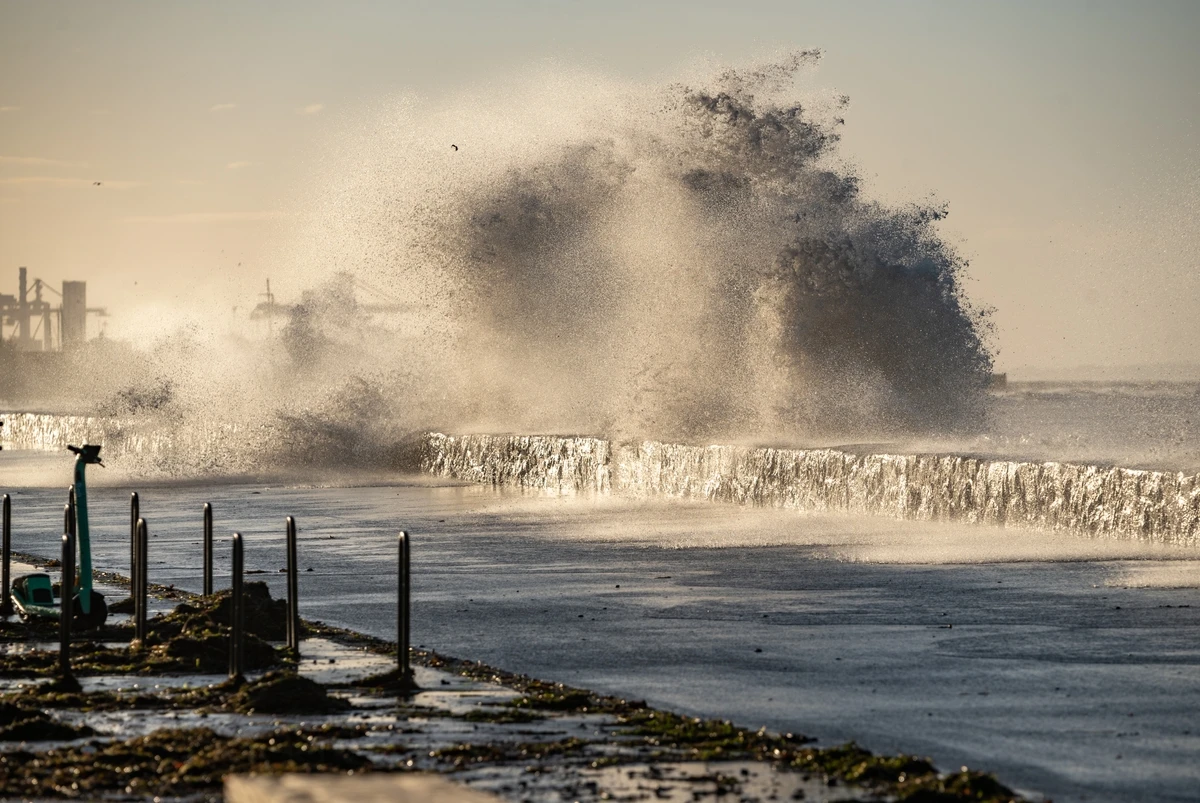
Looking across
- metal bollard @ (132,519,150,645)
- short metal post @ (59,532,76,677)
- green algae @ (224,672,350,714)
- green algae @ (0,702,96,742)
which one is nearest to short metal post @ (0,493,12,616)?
metal bollard @ (132,519,150,645)

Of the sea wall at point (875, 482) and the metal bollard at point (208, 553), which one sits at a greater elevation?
the sea wall at point (875, 482)

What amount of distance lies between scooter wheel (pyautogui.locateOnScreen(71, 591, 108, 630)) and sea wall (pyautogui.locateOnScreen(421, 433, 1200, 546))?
9.84 metres

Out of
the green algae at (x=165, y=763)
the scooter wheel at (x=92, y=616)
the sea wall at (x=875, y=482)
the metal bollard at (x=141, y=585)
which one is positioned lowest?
the green algae at (x=165, y=763)

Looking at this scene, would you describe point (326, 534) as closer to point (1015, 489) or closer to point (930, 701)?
point (1015, 489)

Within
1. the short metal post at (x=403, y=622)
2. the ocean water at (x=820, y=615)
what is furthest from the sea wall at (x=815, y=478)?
the short metal post at (x=403, y=622)

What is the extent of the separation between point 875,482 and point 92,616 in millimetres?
12072

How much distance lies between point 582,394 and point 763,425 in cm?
906

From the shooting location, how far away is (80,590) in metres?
12.3

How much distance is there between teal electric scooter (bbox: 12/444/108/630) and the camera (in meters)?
12.1

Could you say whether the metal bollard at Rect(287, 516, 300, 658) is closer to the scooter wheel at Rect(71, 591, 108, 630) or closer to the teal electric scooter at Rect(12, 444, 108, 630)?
the teal electric scooter at Rect(12, 444, 108, 630)

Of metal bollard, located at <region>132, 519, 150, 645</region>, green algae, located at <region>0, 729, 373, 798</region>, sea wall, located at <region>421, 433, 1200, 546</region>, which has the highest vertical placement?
sea wall, located at <region>421, 433, 1200, 546</region>

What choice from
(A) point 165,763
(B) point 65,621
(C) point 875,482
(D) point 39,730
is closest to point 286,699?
(D) point 39,730

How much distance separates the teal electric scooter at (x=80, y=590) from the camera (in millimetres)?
12125

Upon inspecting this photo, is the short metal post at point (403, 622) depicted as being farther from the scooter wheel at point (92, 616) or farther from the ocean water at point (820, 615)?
the scooter wheel at point (92, 616)
